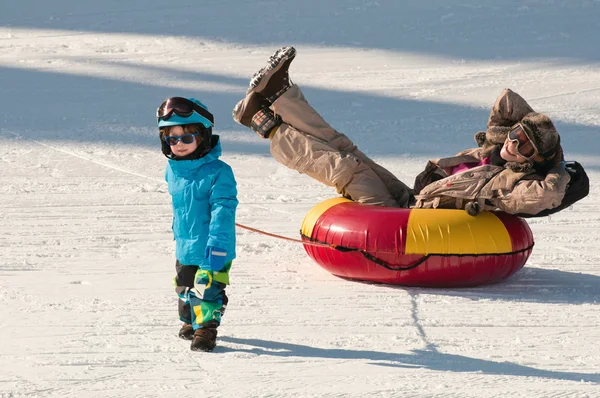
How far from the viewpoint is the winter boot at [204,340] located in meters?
4.44

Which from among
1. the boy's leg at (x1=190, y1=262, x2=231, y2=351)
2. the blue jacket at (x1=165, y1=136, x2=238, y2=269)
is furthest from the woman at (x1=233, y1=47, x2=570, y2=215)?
the boy's leg at (x1=190, y1=262, x2=231, y2=351)

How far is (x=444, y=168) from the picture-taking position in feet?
19.1

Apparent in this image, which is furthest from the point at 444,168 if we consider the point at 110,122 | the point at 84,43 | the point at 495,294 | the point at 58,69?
the point at 84,43

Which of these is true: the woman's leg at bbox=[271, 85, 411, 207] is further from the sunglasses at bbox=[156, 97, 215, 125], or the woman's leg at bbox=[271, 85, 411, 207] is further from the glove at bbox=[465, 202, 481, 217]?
the sunglasses at bbox=[156, 97, 215, 125]

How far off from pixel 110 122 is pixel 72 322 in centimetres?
539

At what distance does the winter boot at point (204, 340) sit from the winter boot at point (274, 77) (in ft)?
5.66

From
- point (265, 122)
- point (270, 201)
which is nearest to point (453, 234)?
point (265, 122)

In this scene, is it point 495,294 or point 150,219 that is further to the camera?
point 150,219

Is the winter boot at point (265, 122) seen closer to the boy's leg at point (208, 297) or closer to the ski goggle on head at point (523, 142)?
the ski goggle on head at point (523, 142)

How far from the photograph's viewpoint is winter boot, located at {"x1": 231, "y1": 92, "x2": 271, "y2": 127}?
19.1 ft

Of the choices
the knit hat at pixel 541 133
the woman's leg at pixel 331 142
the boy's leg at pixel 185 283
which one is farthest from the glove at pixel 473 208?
the boy's leg at pixel 185 283

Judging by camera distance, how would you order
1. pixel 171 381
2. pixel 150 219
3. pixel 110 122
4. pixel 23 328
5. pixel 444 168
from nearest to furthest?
pixel 171 381 → pixel 23 328 → pixel 444 168 → pixel 150 219 → pixel 110 122

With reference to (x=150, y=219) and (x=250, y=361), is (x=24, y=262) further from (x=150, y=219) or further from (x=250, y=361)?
(x=250, y=361)

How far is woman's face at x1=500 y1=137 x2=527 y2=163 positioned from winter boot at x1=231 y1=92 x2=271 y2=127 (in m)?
1.29
